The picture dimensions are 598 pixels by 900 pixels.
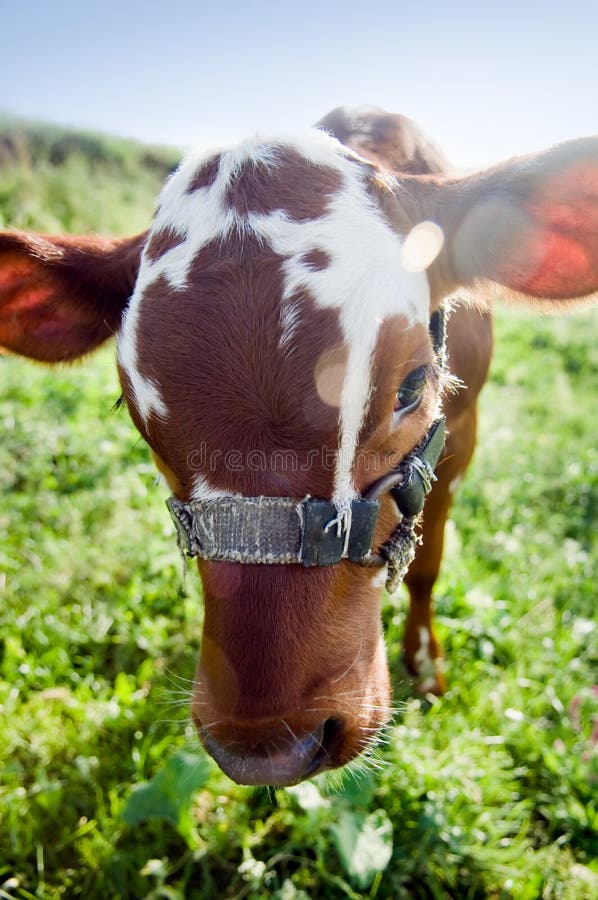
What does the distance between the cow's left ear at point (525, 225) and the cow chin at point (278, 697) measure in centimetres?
100

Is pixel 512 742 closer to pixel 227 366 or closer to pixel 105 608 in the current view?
pixel 105 608

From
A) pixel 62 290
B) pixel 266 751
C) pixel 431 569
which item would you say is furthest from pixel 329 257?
pixel 431 569

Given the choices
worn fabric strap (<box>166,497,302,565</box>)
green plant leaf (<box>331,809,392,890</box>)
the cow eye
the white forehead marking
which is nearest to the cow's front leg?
green plant leaf (<box>331,809,392,890</box>)

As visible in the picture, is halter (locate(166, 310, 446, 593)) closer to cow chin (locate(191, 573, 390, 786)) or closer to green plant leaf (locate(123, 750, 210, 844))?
cow chin (locate(191, 573, 390, 786))

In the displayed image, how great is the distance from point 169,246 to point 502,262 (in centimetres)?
91

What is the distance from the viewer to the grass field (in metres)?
2.45

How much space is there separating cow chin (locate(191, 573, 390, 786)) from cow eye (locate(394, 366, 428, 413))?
53 centimetres

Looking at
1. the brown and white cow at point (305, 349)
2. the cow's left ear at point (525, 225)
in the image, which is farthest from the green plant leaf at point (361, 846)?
the cow's left ear at point (525, 225)

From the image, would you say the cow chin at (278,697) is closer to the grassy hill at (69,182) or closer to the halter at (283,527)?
the halter at (283,527)

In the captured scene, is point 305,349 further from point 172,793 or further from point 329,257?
point 172,793

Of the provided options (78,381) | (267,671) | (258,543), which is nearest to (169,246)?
(258,543)

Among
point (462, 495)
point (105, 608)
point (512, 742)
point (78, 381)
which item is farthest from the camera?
point (78, 381)

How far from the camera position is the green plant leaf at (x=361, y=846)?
229cm

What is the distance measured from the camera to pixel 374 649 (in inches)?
73.9
